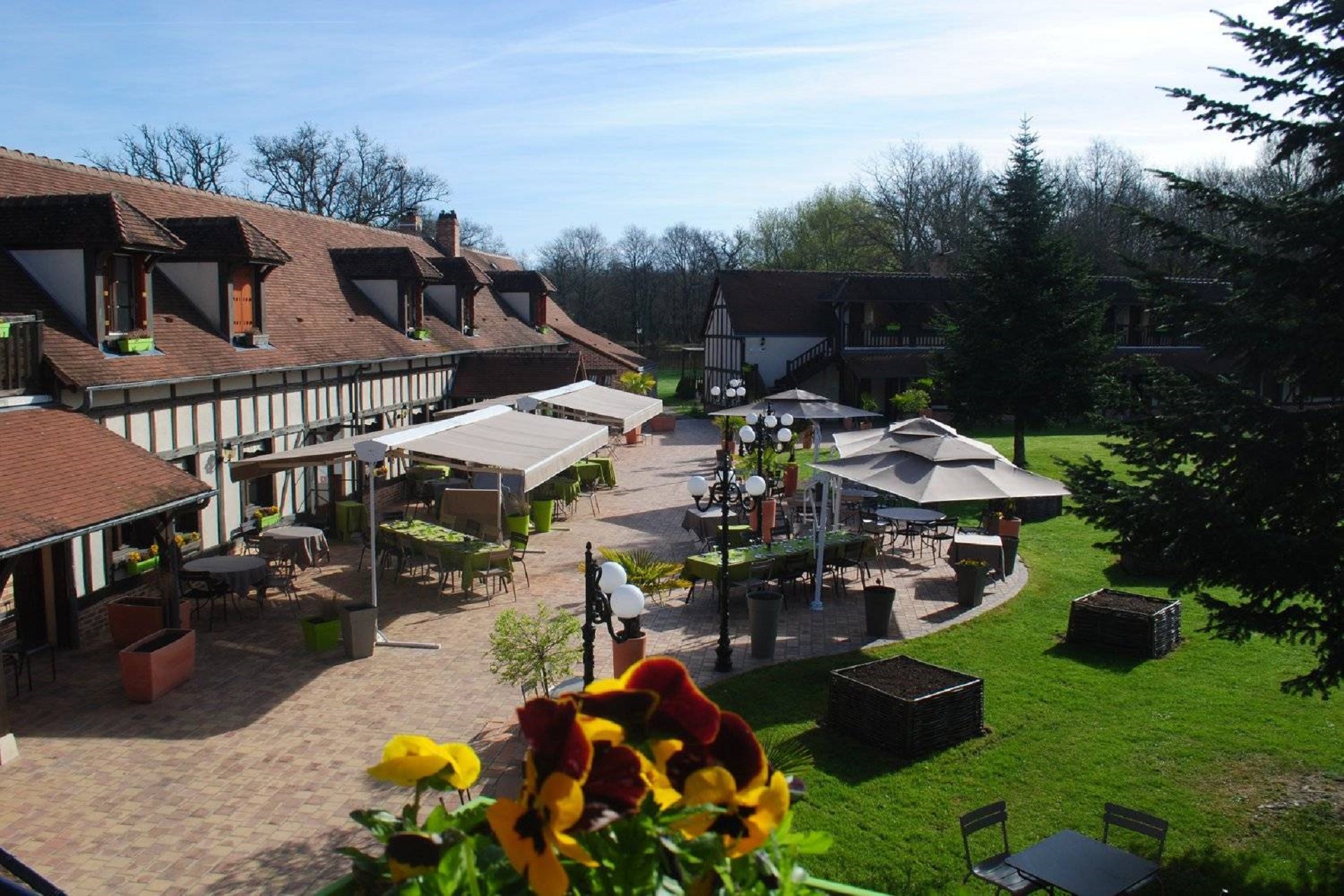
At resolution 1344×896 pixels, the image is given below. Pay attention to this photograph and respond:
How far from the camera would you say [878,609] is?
492 inches

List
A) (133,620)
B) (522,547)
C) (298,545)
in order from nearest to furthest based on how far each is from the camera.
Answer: (133,620) < (298,545) < (522,547)

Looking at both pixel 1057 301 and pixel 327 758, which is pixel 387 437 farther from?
pixel 1057 301

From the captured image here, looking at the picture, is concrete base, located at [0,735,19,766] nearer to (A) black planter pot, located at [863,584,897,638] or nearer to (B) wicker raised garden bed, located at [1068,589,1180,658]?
(A) black planter pot, located at [863,584,897,638]

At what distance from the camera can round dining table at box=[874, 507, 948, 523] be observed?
55.0ft

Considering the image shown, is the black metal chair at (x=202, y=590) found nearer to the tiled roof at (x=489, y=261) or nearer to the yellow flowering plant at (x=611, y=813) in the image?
the yellow flowering plant at (x=611, y=813)

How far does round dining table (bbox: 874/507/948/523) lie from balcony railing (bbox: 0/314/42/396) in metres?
12.4

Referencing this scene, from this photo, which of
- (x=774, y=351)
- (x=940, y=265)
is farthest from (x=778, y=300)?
(x=940, y=265)

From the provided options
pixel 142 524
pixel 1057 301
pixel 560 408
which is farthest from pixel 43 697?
pixel 1057 301

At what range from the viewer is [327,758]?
888 centimetres

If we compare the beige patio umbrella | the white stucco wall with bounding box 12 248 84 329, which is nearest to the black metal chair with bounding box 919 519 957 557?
the beige patio umbrella

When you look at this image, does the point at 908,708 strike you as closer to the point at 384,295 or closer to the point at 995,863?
the point at 995,863

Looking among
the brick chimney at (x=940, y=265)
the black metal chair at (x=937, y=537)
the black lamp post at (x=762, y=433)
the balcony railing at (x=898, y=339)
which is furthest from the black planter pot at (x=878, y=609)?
the brick chimney at (x=940, y=265)

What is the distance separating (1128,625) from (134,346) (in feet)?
42.0

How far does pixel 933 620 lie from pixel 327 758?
7.87m
